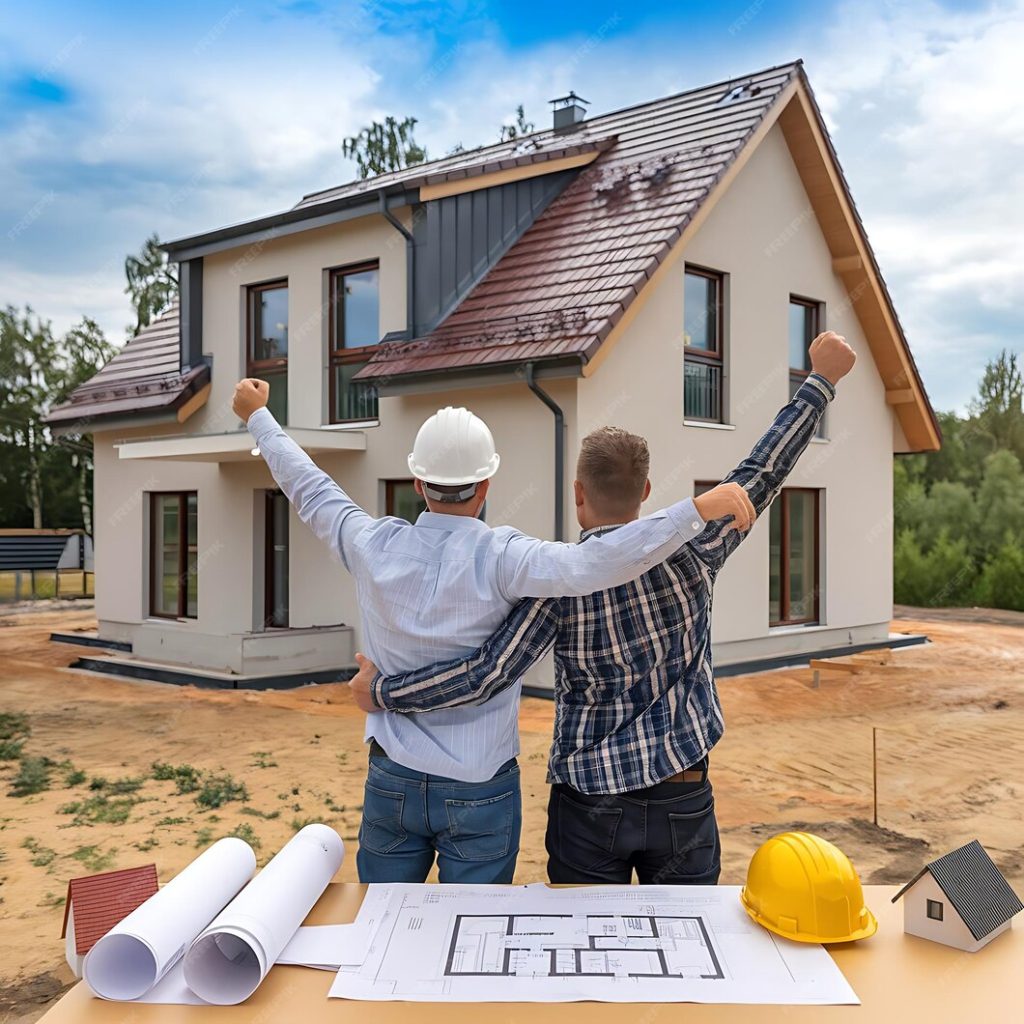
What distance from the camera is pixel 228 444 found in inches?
446

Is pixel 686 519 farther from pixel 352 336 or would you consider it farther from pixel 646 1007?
pixel 352 336

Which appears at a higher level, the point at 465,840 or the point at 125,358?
the point at 125,358

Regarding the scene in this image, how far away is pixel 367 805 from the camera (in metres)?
2.43

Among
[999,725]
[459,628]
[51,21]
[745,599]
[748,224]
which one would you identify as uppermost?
[51,21]

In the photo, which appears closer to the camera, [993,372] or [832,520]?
[832,520]

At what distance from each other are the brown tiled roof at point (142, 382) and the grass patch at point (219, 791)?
7.92 m

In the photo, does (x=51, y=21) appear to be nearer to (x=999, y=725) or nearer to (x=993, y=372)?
(x=999, y=725)

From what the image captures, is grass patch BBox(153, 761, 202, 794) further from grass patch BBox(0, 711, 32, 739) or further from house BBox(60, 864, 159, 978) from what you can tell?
house BBox(60, 864, 159, 978)

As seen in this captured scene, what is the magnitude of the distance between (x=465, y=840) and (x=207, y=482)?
1231cm

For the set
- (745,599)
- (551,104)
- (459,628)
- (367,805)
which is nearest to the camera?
(459,628)

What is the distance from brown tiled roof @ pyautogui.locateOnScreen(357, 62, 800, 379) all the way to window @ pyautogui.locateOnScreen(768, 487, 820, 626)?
4203mm

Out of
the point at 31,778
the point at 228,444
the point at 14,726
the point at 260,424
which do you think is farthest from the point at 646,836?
the point at 228,444

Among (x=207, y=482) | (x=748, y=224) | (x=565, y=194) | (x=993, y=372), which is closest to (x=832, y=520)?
(x=748, y=224)

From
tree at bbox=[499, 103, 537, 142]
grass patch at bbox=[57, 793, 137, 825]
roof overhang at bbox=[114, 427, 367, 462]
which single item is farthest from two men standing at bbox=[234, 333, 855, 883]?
tree at bbox=[499, 103, 537, 142]
